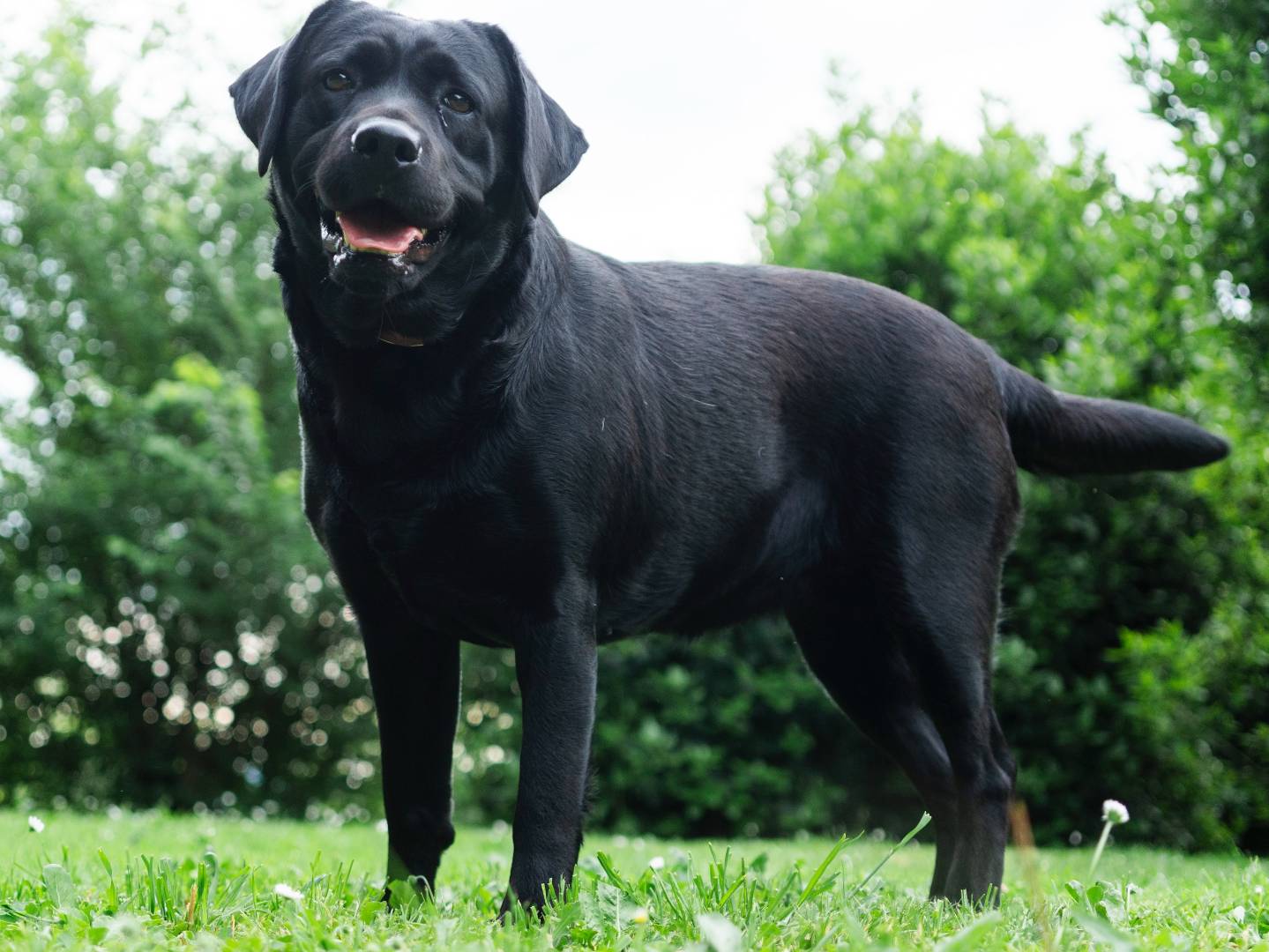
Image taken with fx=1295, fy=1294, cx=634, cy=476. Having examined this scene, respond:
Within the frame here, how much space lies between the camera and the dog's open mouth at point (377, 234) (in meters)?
2.70

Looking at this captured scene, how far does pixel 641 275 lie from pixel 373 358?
0.82 m

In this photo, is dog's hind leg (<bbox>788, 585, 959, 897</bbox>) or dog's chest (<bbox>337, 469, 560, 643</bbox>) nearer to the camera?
dog's chest (<bbox>337, 469, 560, 643</bbox>)

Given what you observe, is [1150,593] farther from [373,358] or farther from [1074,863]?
[373,358]

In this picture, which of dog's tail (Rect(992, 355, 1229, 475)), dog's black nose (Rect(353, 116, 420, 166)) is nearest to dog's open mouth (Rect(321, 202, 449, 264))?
dog's black nose (Rect(353, 116, 420, 166))

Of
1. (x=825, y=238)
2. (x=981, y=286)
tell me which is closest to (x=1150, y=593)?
(x=981, y=286)

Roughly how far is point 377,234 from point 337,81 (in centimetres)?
41

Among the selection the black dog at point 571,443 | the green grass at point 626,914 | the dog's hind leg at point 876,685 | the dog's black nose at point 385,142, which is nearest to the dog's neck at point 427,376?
the black dog at point 571,443

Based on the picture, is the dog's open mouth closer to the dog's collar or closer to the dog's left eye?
the dog's collar

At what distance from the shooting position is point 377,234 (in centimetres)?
274

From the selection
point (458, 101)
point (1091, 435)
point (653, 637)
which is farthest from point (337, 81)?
point (653, 637)

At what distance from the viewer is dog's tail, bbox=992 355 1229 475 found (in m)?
3.72

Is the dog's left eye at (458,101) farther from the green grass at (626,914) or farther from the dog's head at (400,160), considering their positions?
the green grass at (626,914)

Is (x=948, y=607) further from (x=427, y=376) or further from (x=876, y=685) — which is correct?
(x=427, y=376)

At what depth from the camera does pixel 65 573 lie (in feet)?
34.1
